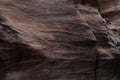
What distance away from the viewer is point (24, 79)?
578 cm

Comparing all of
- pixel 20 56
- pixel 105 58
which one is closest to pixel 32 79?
pixel 20 56

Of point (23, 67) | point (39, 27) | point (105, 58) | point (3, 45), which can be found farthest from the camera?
point (105, 58)

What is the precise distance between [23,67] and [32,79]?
42cm

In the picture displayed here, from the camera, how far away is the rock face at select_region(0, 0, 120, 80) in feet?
18.4

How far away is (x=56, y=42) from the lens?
20.5 ft

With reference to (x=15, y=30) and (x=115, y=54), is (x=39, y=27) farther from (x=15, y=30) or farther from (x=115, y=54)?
(x=115, y=54)

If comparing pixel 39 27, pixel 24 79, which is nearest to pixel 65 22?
pixel 39 27

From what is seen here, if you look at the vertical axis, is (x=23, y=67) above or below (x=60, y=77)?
above

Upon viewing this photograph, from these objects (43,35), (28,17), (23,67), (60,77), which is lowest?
(60,77)

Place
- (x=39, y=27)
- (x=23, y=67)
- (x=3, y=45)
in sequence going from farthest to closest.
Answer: (x=39, y=27), (x=23, y=67), (x=3, y=45)

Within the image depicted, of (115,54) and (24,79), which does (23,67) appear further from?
(115,54)

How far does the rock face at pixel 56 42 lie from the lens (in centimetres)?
561

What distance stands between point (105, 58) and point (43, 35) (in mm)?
2204

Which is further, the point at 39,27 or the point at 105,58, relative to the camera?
the point at 105,58
